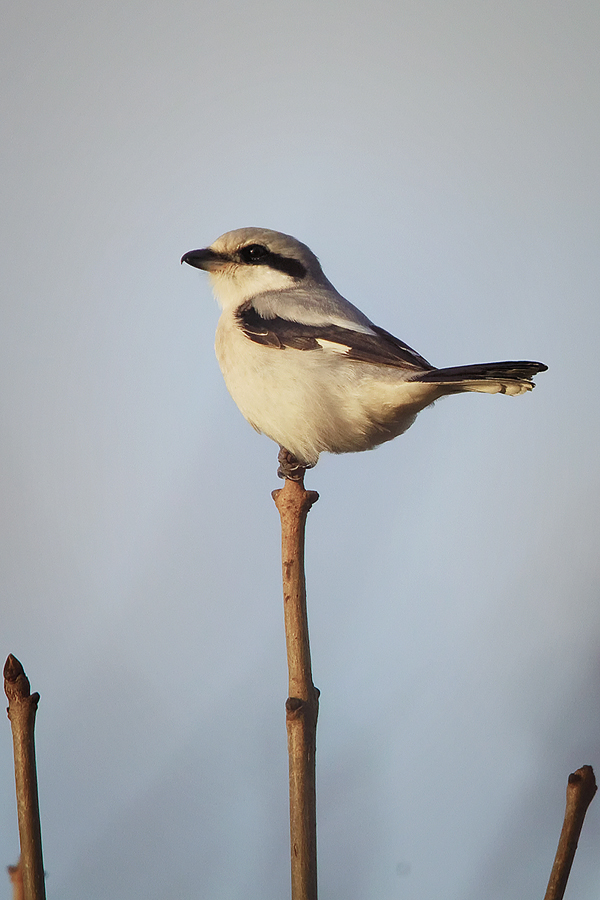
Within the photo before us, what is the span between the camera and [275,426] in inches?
39.3

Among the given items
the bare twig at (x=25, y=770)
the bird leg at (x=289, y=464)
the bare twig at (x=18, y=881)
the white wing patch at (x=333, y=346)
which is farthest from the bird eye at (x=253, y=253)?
the bare twig at (x=18, y=881)

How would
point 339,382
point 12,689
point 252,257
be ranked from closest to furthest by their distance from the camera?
point 12,689 < point 339,382 < point 252,257

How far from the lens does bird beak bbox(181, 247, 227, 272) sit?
1066mm

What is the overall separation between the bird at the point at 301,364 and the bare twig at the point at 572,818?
0.42 meters

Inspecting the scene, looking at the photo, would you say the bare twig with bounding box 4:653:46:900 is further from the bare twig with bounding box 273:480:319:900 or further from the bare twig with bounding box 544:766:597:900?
the bare twig with bounding box 544:766:597:900

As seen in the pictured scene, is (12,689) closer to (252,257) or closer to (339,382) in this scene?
(339,382)

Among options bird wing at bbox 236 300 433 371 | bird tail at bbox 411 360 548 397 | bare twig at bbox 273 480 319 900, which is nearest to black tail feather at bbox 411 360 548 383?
bird tail at bbox 411 360 548 397

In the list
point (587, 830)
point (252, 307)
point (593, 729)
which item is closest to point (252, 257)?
point (252, 307)

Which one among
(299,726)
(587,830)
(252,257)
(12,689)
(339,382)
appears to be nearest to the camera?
(12,689)

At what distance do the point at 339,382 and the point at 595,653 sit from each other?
69cm

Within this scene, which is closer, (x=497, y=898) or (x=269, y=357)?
(x=269, y=357)

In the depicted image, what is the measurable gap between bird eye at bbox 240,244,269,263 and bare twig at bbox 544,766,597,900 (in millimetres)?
752

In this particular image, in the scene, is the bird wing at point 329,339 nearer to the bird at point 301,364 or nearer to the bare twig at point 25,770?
the bird at point 301,364

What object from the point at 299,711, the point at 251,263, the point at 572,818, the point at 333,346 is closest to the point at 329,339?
the point at 333,346
